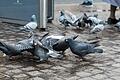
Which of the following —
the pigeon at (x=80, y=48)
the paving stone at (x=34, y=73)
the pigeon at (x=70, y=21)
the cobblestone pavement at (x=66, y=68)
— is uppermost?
the pigeon at (x=80, y=48)

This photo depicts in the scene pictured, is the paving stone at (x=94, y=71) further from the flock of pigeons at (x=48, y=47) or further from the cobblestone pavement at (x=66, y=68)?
the flock of pigeons at (x=48, y=47)

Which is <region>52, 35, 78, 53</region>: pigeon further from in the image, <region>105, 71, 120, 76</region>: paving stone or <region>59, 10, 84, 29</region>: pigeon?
<region>59, 10, 84, 29</region>: pigeon

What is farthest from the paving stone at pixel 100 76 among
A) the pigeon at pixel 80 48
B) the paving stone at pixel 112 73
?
the pigeon at pixel 80 48

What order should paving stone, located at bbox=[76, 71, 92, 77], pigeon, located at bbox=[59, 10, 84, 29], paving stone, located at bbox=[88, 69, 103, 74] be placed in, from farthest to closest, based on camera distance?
pigeon, located at bbox=[59, 10, 84, 29], paving stone, located at bbox=[88, 69, 103, 74], paving stone, located at bbox=[76, 71, 92, 77]

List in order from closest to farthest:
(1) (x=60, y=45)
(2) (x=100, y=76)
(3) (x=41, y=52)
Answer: (2) (x=100, y=76), (3) (x=41, y=52), (1) (x=60, y=45)

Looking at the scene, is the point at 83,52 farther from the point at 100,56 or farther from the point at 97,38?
the point at 97,38

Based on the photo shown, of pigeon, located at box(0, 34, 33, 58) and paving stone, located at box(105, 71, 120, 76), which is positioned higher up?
pigeon, located at box(0, 34, 33, 58)

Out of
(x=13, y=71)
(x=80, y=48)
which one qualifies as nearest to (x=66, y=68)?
(x=80, y=48)

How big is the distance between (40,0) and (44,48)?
10.5 ft

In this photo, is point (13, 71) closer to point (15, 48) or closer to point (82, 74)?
point (15, 48)

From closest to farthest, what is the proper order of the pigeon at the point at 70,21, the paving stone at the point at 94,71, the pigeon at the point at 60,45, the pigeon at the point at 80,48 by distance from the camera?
the paving stone at the point at 94,71 → the pigeon at the point at 80,48 → the pigeon at the point at 60,45 → the pigeon at the point at 70,21

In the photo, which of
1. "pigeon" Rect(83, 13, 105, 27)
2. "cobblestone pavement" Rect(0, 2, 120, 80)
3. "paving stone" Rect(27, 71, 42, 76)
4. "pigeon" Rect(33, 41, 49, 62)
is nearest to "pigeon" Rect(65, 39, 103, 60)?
"cobblestone pavement" Rect(0, 2, 120, 80)

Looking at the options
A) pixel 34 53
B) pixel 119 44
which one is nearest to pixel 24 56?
pixel 34 53

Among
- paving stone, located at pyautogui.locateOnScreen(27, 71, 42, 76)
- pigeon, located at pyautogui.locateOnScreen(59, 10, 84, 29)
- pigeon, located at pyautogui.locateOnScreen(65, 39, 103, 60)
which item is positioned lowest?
paving stone, located at pyautogui.locateOnScreen(27, 71, 42, 76)
